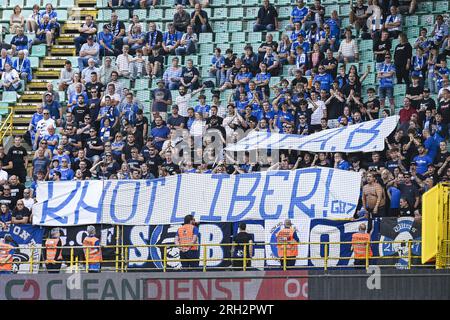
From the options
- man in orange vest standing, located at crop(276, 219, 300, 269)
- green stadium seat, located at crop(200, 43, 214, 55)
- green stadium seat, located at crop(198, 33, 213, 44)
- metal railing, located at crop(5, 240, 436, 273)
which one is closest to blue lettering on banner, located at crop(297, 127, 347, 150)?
man in orange vest standing, located at crop(276, 219, 300, 269)

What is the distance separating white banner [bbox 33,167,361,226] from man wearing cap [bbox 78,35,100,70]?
3.80 meters

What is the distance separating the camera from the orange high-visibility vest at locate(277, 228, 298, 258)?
26.1 m

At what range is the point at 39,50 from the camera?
107ft

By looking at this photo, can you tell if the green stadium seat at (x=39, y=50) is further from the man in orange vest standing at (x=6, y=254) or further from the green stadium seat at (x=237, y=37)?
the man in orange vest standing at (x=6, y=254)

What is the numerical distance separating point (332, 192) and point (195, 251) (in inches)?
100

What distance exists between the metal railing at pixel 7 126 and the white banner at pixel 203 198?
7.95 ft

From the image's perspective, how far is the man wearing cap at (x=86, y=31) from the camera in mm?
32062

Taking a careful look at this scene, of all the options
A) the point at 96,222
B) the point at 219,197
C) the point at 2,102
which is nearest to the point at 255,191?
the point at 219,197

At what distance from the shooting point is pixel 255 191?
1078 inches

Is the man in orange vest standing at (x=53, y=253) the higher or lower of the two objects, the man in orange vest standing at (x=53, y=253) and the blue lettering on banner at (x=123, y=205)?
the lower

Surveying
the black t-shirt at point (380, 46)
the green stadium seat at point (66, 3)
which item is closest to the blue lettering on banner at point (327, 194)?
the black t-shirt at point (380, 46)

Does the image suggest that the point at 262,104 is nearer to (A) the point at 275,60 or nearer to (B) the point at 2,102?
(A) the point at 275,60

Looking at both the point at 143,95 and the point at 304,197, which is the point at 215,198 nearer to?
the point at 304,197
